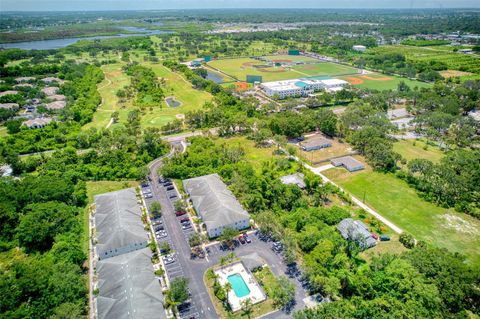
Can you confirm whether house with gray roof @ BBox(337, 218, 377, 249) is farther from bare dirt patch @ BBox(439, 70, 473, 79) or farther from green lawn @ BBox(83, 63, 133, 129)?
bare dirt patch @ BBox(439, 70, 473, 79)

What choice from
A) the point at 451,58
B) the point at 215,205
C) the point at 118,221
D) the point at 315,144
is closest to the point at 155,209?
the point at 118,221

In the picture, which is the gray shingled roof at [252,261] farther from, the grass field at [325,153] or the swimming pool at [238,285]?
the grass field at [325,153]

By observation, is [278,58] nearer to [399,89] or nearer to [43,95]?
[399,89]

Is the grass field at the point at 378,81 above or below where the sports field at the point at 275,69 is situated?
below

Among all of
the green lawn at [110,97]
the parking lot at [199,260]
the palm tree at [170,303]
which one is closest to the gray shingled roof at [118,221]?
the parking lot at [199,260]

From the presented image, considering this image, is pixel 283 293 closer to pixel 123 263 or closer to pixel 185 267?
pixel 185 267

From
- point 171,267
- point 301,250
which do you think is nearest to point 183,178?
point 171,267
